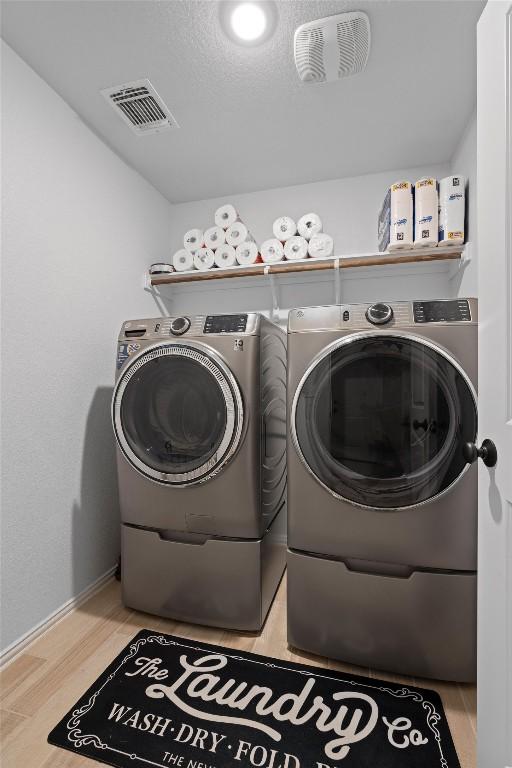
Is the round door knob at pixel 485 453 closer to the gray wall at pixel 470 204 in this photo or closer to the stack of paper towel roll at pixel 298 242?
the gray wall at pixel 470 204

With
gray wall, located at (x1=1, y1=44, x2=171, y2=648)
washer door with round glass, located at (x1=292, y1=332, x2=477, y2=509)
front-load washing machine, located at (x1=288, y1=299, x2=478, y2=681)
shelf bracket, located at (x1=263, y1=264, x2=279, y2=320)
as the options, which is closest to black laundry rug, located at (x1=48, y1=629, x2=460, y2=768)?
front-load washing machine, located at (x1=288, y1=299, x2=478, y2=681)

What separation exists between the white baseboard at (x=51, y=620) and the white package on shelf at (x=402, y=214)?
2.32m

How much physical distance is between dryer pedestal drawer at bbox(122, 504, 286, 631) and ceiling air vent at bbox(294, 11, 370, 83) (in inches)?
76.5

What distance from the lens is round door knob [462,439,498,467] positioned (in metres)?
0.83

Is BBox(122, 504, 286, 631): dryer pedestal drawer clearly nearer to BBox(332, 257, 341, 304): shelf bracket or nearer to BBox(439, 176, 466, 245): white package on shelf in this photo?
BBox(332, 257, 341, 304): shelf bracket

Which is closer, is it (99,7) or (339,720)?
(339,720)

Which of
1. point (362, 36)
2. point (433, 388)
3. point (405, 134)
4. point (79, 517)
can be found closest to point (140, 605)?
point (79, 517)

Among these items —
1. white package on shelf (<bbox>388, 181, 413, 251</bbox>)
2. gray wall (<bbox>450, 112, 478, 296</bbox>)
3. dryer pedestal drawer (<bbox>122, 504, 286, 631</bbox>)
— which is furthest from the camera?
white package on shelf (<bbox>388, 181, 413, 251</bbox>)

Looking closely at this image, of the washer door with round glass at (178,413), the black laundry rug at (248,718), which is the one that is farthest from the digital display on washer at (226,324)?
the black laundry rug at (248,718)

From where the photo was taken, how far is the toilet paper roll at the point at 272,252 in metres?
2.20

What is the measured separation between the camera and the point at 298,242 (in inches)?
86.0

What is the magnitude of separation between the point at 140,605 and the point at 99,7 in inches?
93.4

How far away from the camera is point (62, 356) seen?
5.71 feet

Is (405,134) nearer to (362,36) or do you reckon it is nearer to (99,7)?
(362,36)
